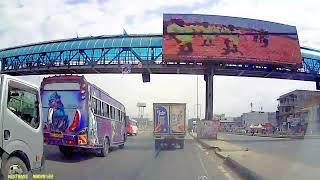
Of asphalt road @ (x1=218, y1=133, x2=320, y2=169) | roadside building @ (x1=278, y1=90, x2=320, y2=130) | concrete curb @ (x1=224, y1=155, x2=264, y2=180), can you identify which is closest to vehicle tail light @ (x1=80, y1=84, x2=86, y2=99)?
concrete curb @ (x1=224, y1=155, x2=264, y2=180)

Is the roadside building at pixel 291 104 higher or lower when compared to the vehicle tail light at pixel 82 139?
higher

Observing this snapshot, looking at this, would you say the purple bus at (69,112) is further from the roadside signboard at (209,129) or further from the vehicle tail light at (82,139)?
the roadside signboard at (209,129)

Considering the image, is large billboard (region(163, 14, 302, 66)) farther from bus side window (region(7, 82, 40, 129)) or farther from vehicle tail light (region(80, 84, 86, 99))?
bus side window (region(7, 82, 40, 129))

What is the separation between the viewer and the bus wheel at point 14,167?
318 inches

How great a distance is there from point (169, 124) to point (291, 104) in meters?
68.3

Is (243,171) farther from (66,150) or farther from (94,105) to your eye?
(66,150)

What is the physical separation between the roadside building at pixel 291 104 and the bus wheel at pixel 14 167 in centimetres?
7013

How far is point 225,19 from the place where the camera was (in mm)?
47656

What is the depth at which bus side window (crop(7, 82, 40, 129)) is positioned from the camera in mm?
8547

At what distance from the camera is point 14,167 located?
8430mm

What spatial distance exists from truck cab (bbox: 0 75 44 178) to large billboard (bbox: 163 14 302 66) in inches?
1415

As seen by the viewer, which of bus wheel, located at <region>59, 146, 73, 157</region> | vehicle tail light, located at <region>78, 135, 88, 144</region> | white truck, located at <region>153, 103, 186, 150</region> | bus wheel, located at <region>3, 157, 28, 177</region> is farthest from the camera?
white truck, located at <region>153, 103, 186, 150</region>

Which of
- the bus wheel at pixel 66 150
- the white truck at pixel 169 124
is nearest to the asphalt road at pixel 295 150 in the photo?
the white truck at pixel 169 124

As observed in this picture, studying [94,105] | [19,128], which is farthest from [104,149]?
[19,128]
